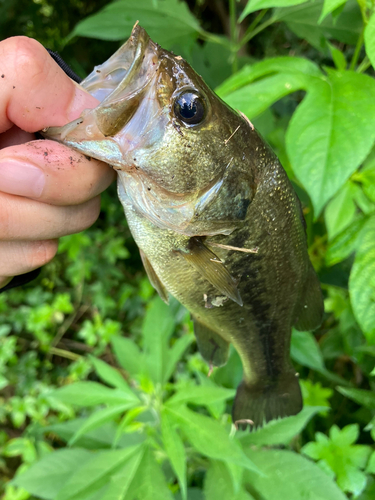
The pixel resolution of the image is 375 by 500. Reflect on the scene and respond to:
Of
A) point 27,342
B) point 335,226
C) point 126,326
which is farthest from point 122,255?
point 335,226

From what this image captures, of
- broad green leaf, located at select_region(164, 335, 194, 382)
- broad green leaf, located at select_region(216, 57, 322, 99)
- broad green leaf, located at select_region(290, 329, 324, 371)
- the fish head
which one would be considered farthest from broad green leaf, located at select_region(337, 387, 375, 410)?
broad green leaf, located at select_region(216, 57, 322, 99)

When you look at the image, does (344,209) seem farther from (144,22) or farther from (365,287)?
(144,22)

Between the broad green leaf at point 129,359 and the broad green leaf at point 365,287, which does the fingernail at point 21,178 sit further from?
the broad green leaf at point 129,359

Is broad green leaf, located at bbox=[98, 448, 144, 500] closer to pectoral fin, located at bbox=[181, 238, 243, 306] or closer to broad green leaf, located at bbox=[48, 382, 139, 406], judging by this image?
broad green leaf, located at bbox=[48, 382, 139, 406]

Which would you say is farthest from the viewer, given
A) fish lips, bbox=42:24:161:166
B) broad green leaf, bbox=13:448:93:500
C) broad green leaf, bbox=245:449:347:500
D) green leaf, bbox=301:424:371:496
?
broad green leaf, bbox=13:448:93:500

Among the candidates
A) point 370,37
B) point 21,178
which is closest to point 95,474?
point 21,178
